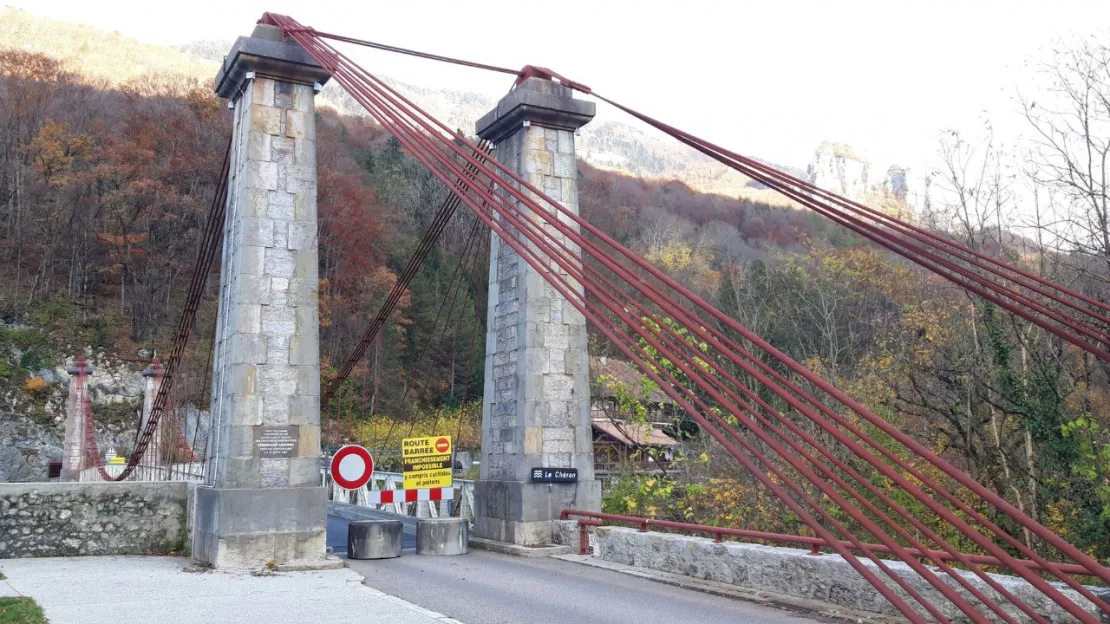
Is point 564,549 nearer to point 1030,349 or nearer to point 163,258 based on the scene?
point 1030,349

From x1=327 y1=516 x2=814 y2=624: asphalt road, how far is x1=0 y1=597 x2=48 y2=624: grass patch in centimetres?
285

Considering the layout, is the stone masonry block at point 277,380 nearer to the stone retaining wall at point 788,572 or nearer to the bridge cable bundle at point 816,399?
the bridge cable bundle at point 816,399

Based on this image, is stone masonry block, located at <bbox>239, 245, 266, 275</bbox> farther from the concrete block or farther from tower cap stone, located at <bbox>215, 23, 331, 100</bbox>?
tower cap stone, located at <bbox>215, 23, 331, 100</bbox>

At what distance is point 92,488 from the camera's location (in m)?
11.0

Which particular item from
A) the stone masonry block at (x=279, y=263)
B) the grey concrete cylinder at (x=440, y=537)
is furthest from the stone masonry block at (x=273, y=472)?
the grey concrete cylinder at (x=440, y=537)

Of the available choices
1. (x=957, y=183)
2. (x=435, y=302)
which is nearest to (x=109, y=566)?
(x=957, y=183)

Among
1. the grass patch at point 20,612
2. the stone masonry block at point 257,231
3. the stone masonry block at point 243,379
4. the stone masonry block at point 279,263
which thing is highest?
the stone masonry block at point 257,231

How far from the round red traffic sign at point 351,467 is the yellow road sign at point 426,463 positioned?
1.25m

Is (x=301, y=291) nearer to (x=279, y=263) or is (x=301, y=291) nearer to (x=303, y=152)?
(x=279, y=263)

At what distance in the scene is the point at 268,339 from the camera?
403 inches

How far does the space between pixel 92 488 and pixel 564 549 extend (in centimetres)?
575

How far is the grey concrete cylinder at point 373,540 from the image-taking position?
36.5 ft

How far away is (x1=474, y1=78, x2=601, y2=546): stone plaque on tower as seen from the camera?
11773mm

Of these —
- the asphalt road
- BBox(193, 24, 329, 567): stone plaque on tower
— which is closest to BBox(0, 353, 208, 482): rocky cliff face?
BBox(193, 24, 329, 567): stone plaque on tower
